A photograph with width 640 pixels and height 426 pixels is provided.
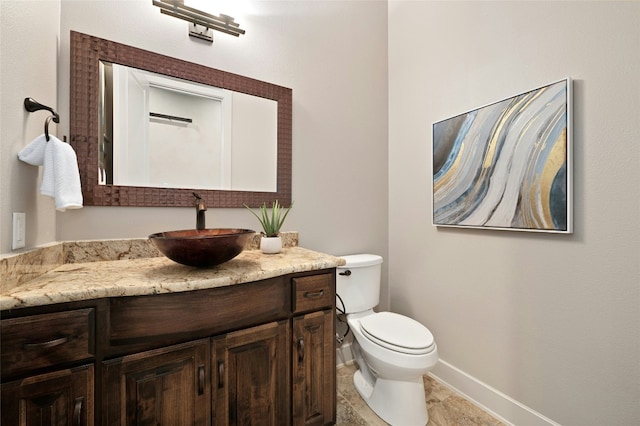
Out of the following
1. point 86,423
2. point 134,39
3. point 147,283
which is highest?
point 134,39

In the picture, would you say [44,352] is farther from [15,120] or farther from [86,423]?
[15,120]

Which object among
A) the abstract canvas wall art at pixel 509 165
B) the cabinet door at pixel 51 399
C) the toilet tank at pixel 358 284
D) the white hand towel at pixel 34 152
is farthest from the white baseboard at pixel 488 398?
the white hand towel at pixel 34 152

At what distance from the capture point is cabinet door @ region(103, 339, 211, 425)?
0.82 meters

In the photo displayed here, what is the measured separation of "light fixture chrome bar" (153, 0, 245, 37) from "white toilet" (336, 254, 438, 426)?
1.56 meters

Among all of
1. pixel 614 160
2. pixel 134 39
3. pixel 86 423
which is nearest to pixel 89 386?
pixel 86 423

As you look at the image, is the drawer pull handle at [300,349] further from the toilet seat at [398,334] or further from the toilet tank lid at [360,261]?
the toilet tank lid at [360,261]

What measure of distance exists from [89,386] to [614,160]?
2.06m

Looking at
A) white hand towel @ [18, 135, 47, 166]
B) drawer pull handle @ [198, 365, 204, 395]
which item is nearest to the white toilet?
drawer pull handle @ [198, 365, 204, 395]

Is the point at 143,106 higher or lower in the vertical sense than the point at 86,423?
higher

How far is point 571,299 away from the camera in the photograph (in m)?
1.19

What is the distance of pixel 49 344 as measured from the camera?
729 mm

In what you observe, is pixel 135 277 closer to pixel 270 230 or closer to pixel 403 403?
pixel 270 230

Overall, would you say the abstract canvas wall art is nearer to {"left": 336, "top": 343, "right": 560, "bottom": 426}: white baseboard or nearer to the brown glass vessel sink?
{"left": 336, "top": 343, "right": 560, "bottom": 426}: white baseboard

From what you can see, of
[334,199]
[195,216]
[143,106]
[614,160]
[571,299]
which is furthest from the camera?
[334,199]
